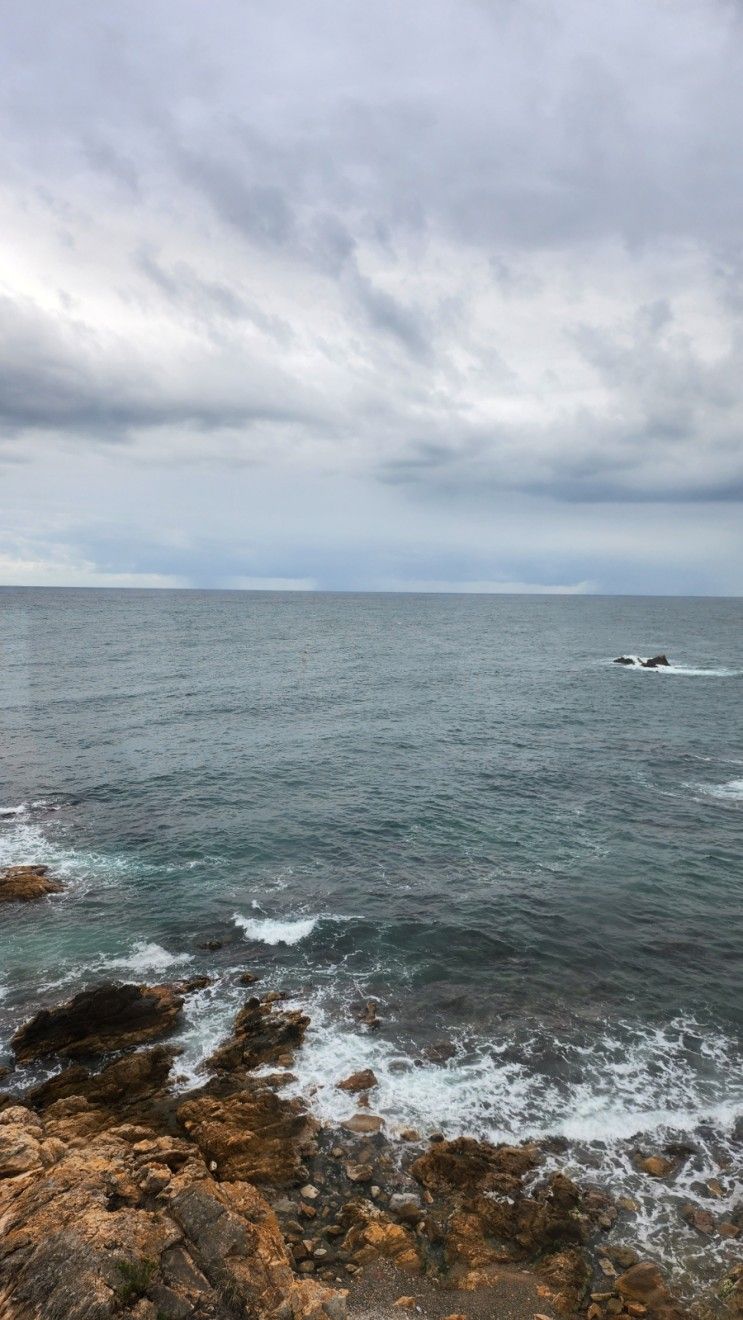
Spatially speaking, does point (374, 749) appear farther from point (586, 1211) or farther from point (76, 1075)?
point (586, 1211)

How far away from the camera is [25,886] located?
34750mm

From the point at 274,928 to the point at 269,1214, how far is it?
15762 millimetres

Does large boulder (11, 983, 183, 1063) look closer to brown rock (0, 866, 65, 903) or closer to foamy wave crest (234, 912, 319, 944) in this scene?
foamy wave crest (234, 912, 319, 944)

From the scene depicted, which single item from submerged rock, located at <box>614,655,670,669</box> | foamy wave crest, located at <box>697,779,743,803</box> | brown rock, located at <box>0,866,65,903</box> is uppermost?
submerged rock, located at <box>614,655,670,669</box>

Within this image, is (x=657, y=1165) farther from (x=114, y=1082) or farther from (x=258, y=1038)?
(x=114, y=1082)

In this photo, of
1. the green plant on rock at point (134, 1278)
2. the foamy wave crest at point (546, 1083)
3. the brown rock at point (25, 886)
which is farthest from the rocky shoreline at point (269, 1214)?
the brown rock at point (25, 886)

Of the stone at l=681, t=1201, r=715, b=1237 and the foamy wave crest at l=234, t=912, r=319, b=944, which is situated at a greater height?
the foamy wave crest at l=234, t=912, r=319, b=944

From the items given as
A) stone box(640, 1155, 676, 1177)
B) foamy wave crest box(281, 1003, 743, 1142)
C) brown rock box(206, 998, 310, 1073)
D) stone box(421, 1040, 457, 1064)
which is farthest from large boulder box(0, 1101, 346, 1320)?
stone box(640, 1155, 676, 1177)

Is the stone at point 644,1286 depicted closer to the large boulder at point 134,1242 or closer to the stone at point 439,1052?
the large boulder at point 134,1242

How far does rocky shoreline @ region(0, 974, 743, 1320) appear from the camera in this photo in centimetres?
1316

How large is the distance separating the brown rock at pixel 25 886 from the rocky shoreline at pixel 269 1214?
12.5 meters

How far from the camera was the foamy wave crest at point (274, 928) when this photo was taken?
3120 centimetres

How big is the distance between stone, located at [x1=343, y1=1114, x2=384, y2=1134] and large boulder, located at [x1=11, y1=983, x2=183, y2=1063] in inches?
320

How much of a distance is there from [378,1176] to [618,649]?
477ft
